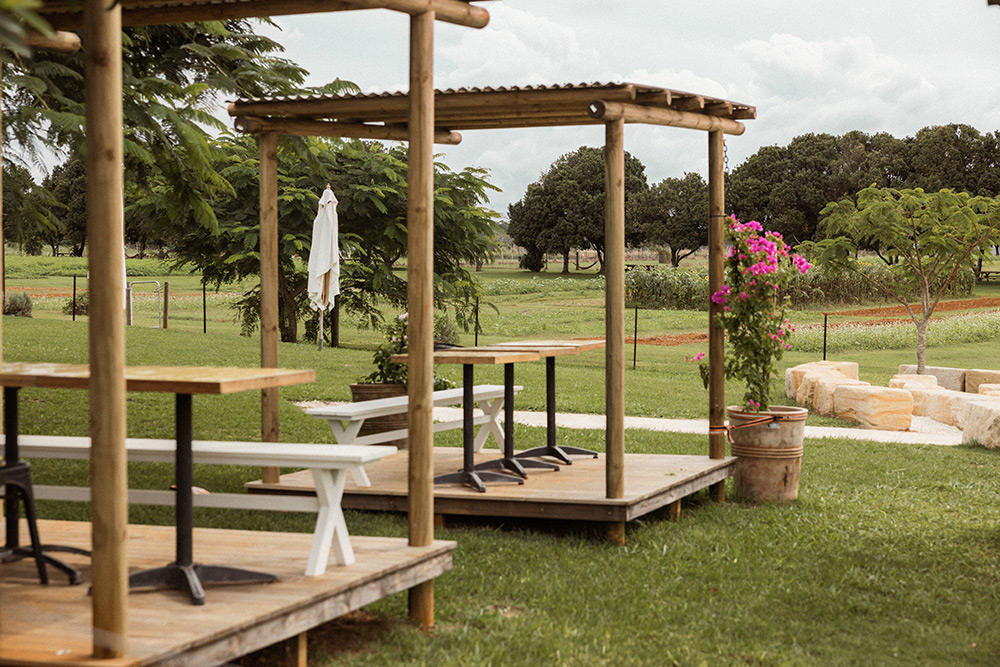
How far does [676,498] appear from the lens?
7234 mm

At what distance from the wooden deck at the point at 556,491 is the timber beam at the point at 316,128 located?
2409 mm

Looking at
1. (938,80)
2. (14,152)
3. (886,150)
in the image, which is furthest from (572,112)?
(938,80)

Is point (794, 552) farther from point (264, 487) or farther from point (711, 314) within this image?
point (264, 487)

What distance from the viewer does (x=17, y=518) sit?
5.19 m

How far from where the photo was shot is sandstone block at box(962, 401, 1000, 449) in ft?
36.6

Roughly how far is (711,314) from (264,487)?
3.51 m

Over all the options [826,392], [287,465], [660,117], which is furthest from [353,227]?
[287,465]

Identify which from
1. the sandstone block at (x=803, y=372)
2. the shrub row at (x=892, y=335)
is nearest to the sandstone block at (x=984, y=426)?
the sandstone block at (x=803, y=372)

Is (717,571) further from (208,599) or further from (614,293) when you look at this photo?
(208,599)

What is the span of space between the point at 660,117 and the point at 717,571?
288cm

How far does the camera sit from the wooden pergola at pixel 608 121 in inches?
252

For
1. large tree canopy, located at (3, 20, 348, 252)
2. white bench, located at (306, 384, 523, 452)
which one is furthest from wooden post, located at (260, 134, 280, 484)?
large tree canopy, located at (3, 20, 348, 252)

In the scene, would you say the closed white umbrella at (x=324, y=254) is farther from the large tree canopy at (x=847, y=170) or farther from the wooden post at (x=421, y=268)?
the large tree canopy at (x=847, y=170)

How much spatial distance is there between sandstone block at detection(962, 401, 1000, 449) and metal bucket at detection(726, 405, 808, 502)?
165 inches
